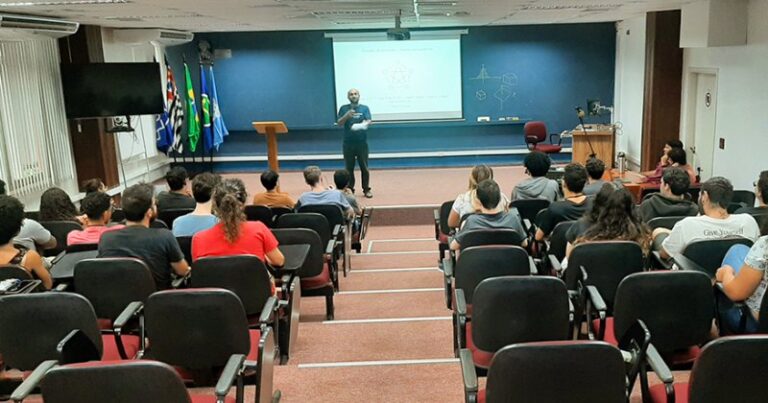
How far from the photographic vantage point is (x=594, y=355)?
2096 mm

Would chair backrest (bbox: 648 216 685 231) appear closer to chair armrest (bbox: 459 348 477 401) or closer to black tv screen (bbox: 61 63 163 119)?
chair armrest (bbox: 459 348 477 401)

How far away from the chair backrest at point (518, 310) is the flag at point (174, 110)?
30.4ft

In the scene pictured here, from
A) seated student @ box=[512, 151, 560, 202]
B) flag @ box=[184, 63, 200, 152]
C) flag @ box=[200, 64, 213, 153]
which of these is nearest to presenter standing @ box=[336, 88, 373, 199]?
flag @ box=[200, 64, 213, 153]

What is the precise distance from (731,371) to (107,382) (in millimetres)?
1966

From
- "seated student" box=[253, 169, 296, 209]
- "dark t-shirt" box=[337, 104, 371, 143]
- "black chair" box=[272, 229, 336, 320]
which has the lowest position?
"black chair" box=[272, 229, 336, 320]

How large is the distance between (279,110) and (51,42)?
4429 mm

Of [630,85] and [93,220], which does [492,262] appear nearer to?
[93,220]

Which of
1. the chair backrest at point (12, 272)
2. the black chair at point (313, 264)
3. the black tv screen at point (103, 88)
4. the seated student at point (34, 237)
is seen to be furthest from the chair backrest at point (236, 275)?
the black tv screen at point (103, 88)

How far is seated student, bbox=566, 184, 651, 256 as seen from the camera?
3787 millimetres

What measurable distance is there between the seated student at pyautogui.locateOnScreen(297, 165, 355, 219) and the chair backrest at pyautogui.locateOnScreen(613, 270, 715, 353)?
11.0ft

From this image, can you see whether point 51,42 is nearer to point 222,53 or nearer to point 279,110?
point 222,53

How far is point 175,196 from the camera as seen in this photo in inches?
225

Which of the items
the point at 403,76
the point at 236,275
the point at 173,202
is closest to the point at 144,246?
the point at 236,275

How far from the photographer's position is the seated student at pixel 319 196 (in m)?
5.96
